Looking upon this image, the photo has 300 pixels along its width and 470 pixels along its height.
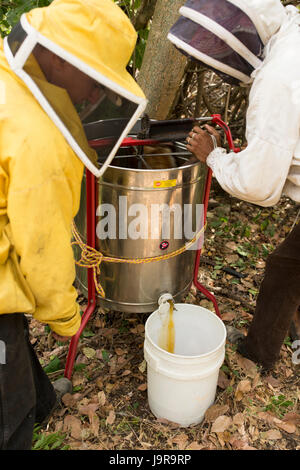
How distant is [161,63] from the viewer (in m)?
3.10

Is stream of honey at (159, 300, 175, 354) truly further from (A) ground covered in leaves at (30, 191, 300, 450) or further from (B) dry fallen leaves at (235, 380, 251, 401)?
(B) dry fallen leaves at (235, 380, 251, 401)

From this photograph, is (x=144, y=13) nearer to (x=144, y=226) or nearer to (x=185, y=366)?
(x=144, y=226)

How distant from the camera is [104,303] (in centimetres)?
284

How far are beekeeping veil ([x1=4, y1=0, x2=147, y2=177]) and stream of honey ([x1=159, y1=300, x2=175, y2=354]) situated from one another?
1.35 metres

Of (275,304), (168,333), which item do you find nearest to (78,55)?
(168,333)

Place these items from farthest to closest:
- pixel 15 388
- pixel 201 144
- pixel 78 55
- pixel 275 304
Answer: pixel 275 304 < pixel 201 144 < pixel 15 388 < pixel 78 55

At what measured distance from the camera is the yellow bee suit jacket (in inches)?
57.6

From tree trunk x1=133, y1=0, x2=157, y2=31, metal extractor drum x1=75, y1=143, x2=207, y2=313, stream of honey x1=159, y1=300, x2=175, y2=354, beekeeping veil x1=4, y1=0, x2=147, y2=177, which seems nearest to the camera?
beekeeping veil x1=4, y1=0, x2=147, y2=177

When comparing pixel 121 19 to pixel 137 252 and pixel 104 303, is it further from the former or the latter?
pixel 104 303

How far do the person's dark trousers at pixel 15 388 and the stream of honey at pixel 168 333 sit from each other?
0.98 metres

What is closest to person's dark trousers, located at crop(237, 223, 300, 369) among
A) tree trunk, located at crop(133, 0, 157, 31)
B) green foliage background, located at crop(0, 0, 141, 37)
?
green foliage background, located at crop(0, 0, 141, 37)

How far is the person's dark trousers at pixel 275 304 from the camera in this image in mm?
2596

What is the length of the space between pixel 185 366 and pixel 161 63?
7.02 feet

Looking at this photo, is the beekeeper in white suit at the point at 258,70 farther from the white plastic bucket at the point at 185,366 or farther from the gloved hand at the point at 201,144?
the white plastic bucket at the point at 185,366
